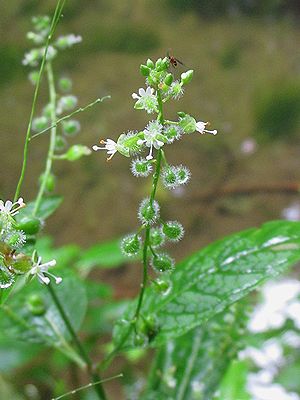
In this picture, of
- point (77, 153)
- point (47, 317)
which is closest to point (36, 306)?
point (47, 317)

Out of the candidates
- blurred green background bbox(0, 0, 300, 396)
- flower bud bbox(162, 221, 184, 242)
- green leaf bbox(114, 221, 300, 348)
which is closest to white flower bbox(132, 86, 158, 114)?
flower bud bbox(162, 221, 184, 242)

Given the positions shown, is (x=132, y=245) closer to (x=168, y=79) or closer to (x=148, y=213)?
(x=148, y=213)

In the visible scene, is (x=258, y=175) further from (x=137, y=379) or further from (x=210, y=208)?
(x=137, y=379)

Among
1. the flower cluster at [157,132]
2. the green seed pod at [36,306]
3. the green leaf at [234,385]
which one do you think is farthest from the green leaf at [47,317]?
the green leaf at [234,385]

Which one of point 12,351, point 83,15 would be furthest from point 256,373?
point 83,15

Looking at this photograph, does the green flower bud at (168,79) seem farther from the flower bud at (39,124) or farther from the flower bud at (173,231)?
the flower bud at (39,124)
